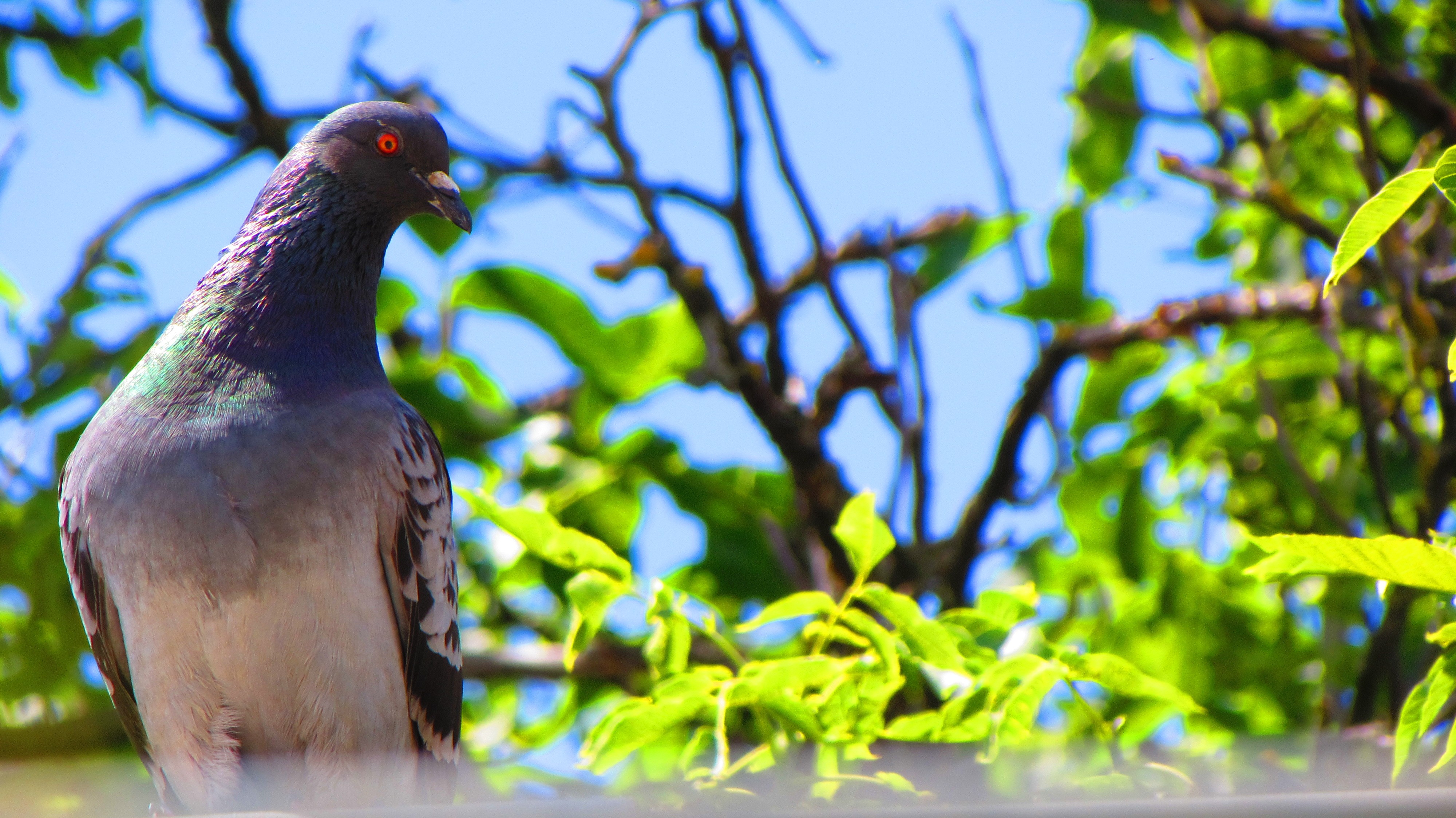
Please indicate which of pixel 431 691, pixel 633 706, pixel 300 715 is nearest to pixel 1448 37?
pixel 633 706

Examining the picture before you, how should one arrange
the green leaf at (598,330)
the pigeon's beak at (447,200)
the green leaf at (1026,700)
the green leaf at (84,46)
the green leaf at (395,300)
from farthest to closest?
the green leaf at (84,46)
the green leaf at (395,300)
the green leaf at (598,330)
the pigeon's beak at (447,200)
the green leaf at (1026,700)

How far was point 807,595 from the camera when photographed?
2223mm

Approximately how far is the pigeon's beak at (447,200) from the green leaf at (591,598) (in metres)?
1.04

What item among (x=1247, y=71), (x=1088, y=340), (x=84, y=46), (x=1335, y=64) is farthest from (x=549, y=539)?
(x=84, y=46)

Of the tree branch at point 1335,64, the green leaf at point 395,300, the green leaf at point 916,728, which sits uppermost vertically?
the tree branch at point 1335,64

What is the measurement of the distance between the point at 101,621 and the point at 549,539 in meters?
1.14

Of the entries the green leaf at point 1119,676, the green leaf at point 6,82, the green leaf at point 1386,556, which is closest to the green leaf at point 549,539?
the green leaf at point 1119,676

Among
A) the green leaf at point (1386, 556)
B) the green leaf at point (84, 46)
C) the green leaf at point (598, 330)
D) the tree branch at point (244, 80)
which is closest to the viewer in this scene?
the green leaf at point (1386, 556)

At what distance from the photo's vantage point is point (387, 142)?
292 cm

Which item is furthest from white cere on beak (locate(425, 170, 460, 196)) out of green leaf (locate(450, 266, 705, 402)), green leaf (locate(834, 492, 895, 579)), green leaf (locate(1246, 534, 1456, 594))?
green leaf (locate(1246, 534, 1456, 594))

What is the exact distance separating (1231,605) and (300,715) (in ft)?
8.82

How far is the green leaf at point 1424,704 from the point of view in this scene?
68.3 inches

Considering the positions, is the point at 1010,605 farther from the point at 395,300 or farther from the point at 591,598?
the point at 395,300

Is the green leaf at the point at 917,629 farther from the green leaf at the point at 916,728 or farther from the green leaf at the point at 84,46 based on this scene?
the green leaf at the point at 84,46
